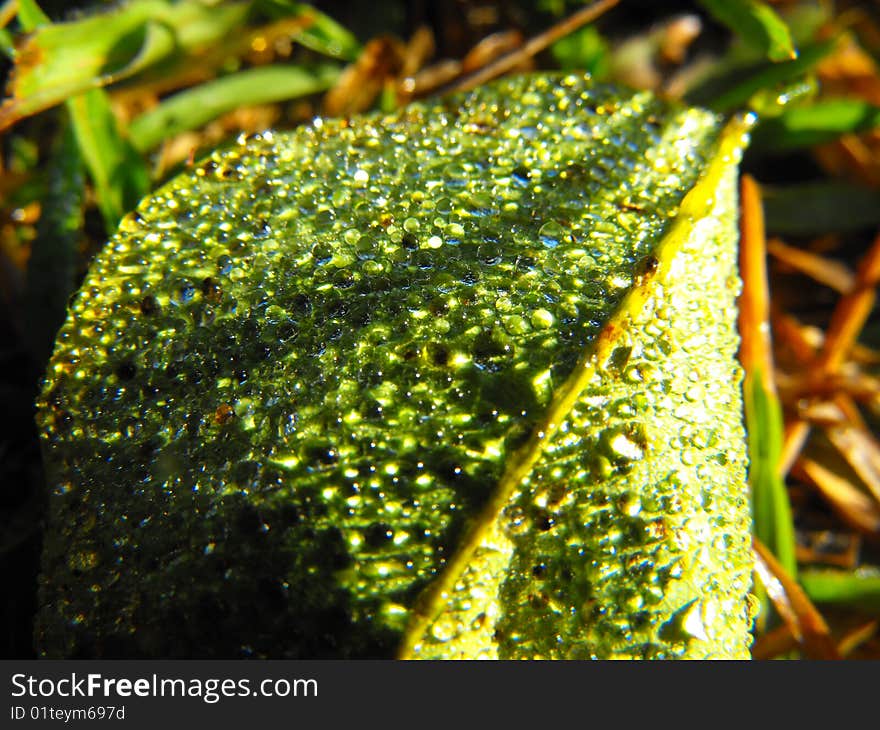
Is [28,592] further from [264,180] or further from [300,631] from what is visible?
[264,180]

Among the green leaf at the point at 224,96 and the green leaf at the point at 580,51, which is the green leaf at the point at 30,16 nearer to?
the green leaf at the point at 224,96

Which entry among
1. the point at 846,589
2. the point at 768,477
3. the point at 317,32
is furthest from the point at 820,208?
the point at 317,32

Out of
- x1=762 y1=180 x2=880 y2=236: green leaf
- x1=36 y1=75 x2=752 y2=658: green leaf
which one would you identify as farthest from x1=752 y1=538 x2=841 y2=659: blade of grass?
x1=762 y1=180 x2=880 y2=236: green leaf

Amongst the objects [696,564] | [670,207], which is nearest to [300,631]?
[696,564]

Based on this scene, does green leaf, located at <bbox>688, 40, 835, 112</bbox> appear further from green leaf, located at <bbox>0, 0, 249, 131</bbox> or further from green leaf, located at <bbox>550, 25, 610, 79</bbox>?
green leaf, located at <bbox>0, 0, 249, 131</bbox>

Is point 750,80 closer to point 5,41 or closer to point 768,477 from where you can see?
point 768,477

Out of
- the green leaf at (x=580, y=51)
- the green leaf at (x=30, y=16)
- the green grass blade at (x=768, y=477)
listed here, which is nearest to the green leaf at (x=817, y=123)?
the green leaf at (x=580, y=51)
